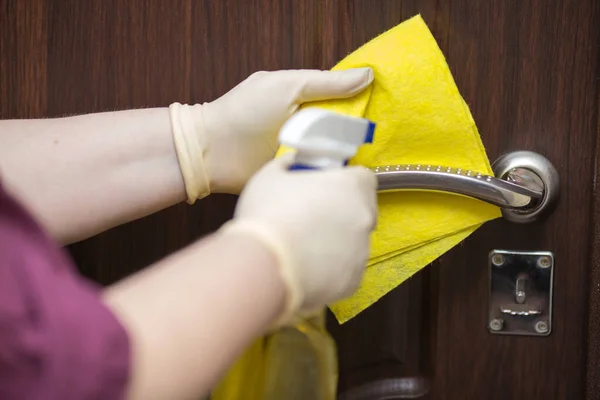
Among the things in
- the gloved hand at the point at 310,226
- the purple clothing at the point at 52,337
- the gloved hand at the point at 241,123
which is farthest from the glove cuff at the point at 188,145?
the purple clothing at the point at 52,337

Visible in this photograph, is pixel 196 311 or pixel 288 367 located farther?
pixel 288 367

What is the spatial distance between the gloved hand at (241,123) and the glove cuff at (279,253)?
0.17 meters

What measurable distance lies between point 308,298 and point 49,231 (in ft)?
0.80

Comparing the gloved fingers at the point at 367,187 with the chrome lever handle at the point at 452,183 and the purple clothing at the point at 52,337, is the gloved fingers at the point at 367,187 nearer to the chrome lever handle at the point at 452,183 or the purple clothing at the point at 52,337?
the chrome lever handle at the point at 452,183

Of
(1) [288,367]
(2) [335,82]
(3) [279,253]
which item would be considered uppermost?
(2) [335,82]

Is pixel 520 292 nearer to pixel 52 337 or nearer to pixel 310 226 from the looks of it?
pixel 310 226

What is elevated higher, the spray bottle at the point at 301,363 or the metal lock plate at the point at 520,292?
the metal lock plate at the point at 520,292

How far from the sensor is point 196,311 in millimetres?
337

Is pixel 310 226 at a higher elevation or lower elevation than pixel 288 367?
higher

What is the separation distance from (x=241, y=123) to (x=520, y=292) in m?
0.28

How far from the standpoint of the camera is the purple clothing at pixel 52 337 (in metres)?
Result: 0.30

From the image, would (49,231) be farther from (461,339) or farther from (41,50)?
(461,339)

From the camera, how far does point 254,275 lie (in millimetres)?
353

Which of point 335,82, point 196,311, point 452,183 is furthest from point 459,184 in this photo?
point 196,311
